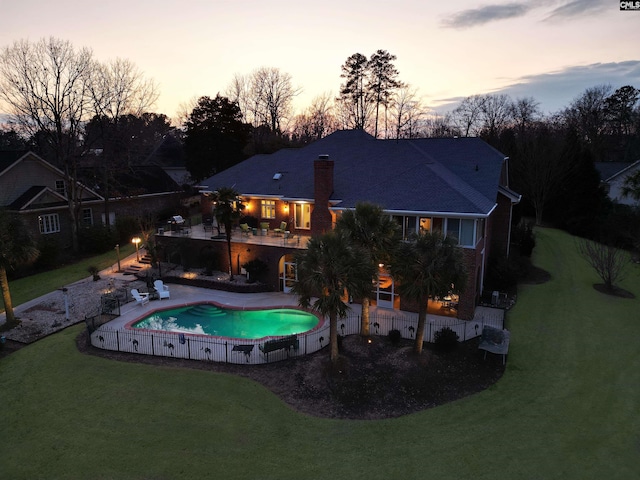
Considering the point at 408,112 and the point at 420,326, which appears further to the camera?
the point at 408,112

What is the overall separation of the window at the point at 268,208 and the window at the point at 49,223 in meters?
18.3

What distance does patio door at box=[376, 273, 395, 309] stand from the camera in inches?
921

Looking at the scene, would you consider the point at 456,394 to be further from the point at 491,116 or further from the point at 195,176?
the point at 491,116

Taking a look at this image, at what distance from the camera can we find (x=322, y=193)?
25.6 meters

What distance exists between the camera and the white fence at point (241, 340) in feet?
58.6

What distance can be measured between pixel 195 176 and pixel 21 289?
25805mm

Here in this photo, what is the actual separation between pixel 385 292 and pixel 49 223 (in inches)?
1138

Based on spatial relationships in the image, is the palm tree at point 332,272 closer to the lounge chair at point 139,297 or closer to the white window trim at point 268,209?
the lounge chair at point 139,297

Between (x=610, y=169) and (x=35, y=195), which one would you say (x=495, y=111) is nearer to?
(x=610, y=169)

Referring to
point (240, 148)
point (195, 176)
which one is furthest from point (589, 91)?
point (195, 176)

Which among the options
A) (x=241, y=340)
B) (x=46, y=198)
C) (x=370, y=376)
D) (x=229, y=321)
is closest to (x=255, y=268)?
(x=229, y=321)

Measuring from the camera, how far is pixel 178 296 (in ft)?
84.1

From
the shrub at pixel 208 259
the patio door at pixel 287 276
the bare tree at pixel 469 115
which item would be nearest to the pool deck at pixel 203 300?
the patio door at pixel 287 276

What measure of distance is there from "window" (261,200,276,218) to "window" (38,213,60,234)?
18.3 m
